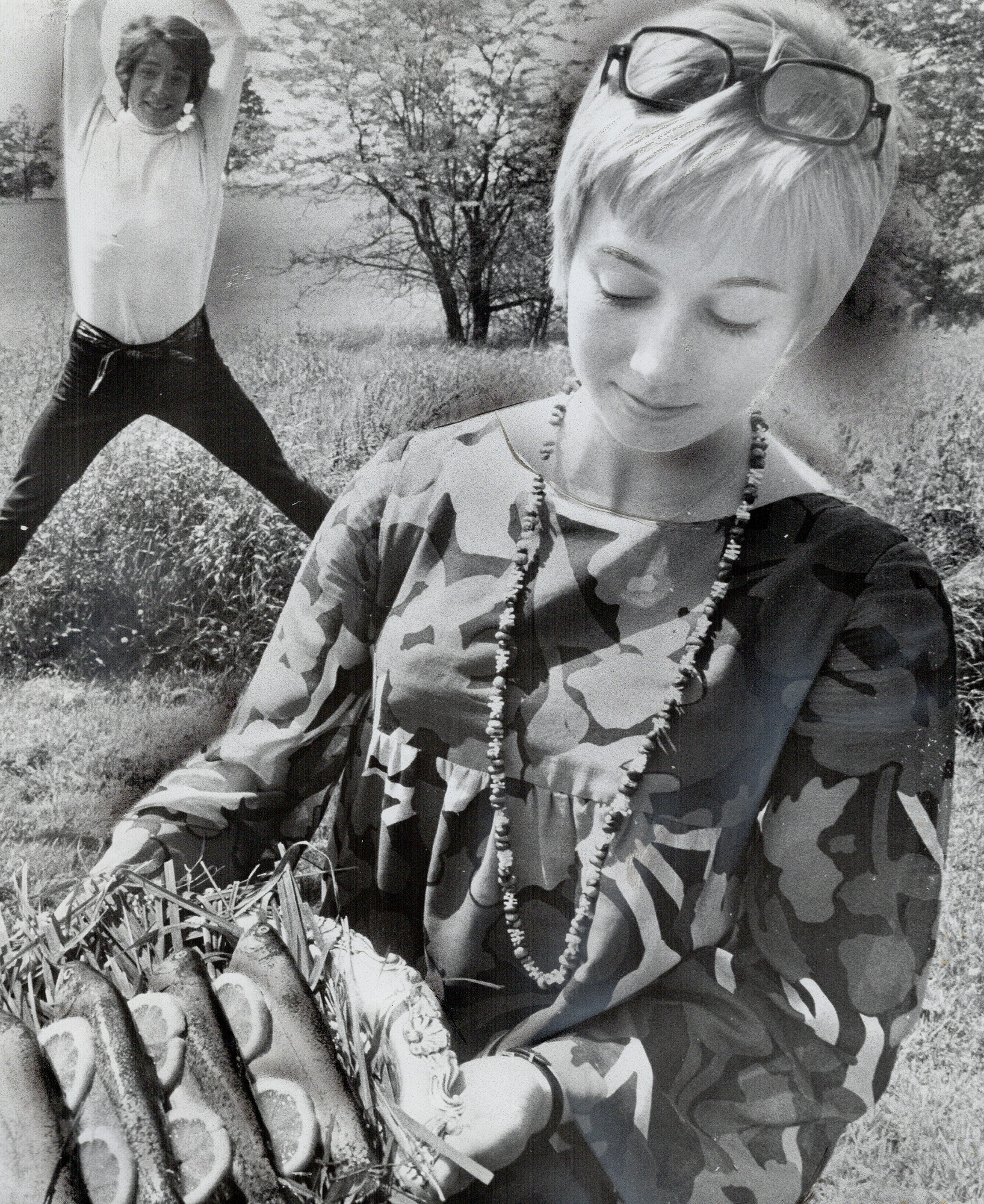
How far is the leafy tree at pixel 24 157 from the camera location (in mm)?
1389

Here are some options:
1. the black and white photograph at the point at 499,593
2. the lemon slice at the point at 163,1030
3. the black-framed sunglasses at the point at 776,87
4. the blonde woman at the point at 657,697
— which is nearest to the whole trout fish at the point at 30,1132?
the black and white photograph at the point at 499,593

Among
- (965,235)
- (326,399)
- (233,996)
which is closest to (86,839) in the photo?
(233,996)

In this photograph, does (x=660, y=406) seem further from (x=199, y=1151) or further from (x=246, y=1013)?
(x=199, y=1151)

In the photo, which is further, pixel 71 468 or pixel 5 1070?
pixel 71 468

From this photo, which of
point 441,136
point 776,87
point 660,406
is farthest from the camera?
point 441,136

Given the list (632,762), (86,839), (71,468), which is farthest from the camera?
(86,839)

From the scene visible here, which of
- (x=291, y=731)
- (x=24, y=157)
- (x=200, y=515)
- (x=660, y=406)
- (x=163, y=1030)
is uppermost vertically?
(x=24, y=157)

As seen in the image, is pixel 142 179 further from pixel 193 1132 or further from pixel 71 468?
pixel 193 1132

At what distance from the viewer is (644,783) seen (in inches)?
50.6

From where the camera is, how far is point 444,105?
4.38ft

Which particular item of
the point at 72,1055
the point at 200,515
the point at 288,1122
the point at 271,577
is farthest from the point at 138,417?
the point at 288,1122

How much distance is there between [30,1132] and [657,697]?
815 mm

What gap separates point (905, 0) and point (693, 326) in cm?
47

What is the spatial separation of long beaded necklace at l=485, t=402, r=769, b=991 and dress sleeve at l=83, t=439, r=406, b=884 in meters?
0.18
